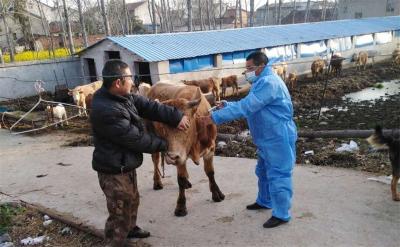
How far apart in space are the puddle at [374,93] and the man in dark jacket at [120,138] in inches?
498

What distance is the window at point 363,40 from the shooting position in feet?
89.4

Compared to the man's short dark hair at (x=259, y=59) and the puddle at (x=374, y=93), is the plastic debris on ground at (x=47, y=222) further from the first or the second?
the puddle at (x=374, y=93)

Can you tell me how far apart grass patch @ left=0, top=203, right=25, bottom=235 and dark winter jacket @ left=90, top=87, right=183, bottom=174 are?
93.5 inches

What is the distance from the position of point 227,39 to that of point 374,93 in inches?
332

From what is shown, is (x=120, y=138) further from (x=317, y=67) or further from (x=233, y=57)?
(x=317, y=67)

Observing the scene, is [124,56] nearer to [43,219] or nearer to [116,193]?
[43,219]

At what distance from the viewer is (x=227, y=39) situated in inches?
829

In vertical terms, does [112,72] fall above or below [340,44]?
above

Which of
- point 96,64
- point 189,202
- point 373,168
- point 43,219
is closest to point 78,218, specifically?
point 43,219

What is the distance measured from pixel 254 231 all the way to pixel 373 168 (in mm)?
2883

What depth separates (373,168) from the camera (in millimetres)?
6230

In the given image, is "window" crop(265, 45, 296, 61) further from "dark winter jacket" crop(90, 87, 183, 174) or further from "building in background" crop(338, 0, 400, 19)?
"building in background" crop(338, 0, 400, 19)

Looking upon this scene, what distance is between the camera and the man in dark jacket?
3662mm

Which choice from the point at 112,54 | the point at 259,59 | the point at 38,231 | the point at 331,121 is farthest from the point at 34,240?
the point at 112,54
